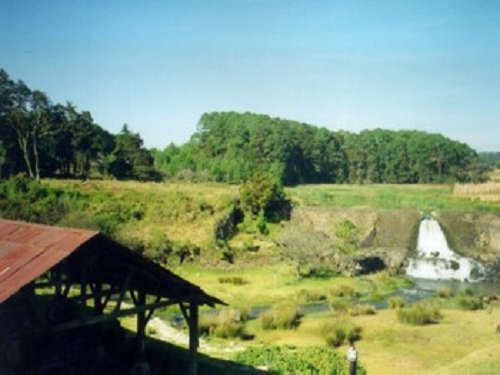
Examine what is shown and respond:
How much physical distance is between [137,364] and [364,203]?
62616 mm

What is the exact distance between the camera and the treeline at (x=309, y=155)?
Answer: 102944 millimetres

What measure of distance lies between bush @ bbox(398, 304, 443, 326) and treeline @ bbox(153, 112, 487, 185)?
59.4 meters

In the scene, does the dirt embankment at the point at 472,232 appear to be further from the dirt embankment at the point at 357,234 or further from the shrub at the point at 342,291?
the shrub at the point at 342,291

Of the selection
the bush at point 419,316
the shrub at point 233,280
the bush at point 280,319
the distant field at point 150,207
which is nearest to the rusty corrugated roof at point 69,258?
the bush at point 280,319

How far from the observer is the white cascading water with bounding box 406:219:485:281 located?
56.9 metres

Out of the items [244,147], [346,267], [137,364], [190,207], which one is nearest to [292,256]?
[346,267]

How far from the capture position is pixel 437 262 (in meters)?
58.6

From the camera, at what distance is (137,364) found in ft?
63.7

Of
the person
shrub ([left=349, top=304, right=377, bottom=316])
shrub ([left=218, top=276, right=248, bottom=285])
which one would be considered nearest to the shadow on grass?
the person

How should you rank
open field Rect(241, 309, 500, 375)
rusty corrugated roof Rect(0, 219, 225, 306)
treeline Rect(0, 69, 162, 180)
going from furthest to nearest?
1. treeline Rect(0, 69, 162, 180)
2. open field Rect(241, 309, 500, 375)
3. rusty corrugated roof Rect(0, 219, 225, 306)

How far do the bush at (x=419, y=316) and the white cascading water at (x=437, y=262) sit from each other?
2179cm

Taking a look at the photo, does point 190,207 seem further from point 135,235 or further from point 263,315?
point 263,315

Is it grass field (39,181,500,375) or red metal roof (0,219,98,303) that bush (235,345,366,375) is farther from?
red metal roof (0,219,98,303)

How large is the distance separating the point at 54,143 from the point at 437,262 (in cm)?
4980
